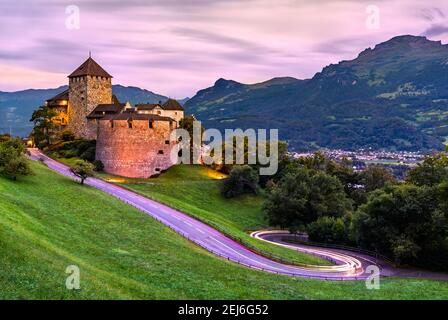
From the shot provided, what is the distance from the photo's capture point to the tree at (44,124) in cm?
9956

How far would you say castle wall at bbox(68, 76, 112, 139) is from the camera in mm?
100062

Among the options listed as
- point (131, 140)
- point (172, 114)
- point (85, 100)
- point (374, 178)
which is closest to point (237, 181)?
point (131, 140)

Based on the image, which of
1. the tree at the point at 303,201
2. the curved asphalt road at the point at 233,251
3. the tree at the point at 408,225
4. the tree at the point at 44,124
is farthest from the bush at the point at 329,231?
the tree at the point at 44,124

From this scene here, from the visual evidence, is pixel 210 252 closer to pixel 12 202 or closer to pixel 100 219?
pixel 100 219

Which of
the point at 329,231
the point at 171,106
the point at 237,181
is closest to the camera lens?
the point at 329,231

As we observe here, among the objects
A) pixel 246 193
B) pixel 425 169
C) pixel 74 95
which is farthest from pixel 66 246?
pixel 74 95

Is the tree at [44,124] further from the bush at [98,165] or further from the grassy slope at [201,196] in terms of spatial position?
the grassy slope at [201,196]

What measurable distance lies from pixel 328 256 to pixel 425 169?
24.2m

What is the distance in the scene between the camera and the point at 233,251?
4528 cm

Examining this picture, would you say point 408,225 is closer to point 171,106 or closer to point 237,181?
point 237,181

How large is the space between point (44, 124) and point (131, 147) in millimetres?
26506
